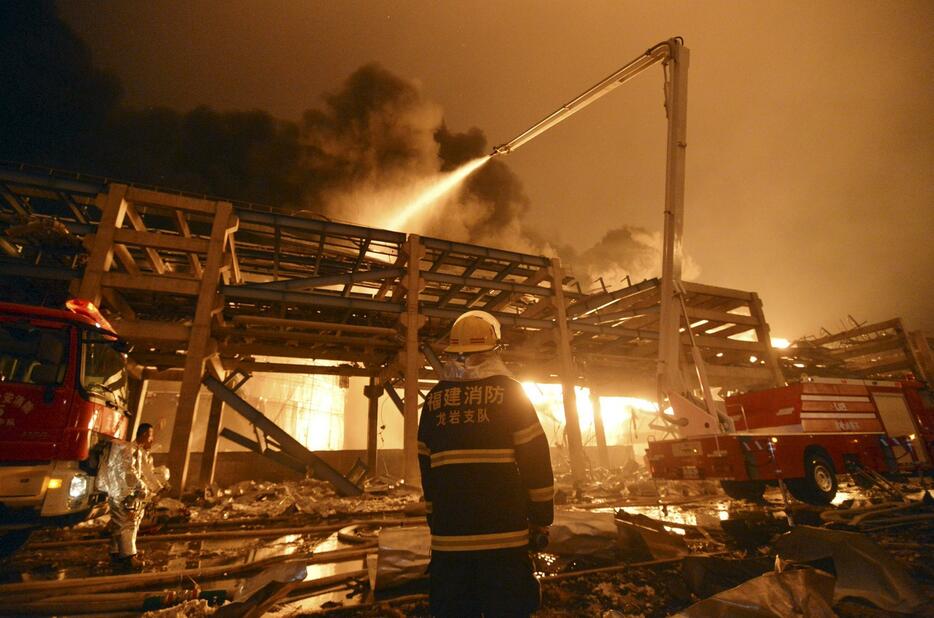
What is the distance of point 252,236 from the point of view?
37.4 feet

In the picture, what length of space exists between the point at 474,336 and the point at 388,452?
1569cm

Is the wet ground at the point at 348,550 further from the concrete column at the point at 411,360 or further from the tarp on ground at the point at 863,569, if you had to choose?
the concrete column at the point at 411,360

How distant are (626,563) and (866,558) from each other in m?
1.77

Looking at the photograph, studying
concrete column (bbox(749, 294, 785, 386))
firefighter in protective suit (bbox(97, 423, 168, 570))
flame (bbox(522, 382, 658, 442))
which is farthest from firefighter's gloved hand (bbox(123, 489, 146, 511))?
concrete column (bbox(749, 294, 785, 386))

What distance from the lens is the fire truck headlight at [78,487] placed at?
386cm

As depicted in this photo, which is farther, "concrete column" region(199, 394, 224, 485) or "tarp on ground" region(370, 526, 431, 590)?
"concrete column" region(199, 394, 224, 485)

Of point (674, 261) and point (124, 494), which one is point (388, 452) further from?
point (674, 261)

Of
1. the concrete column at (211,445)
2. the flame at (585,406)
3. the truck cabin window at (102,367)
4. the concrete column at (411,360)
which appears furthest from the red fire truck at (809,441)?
the concrete column at (211,445)

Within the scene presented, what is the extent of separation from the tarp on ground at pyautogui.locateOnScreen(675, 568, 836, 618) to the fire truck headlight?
17.2 feet

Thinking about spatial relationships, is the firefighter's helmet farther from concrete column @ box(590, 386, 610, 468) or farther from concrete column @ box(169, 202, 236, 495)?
concrete column @ box(590, 386, 610, 468)

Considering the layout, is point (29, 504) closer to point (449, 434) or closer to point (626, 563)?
point (449, 434)

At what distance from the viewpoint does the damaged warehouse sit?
110 inches

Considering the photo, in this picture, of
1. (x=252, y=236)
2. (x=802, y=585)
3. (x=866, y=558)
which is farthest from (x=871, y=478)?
(x=252, y=236)

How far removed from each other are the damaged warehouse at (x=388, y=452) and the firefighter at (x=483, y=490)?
0.08 feet
